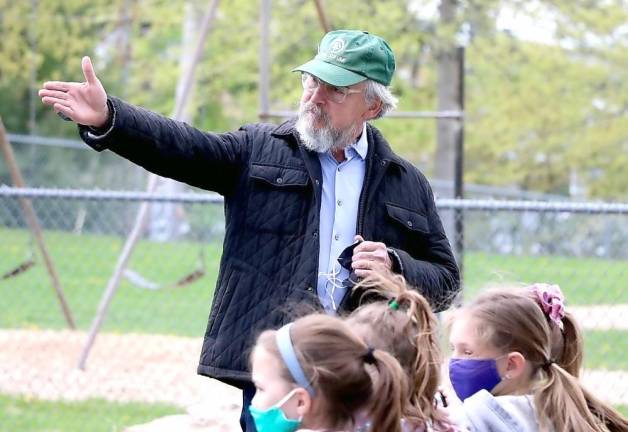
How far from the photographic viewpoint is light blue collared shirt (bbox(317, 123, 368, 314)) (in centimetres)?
352

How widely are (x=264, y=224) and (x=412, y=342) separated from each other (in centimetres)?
79

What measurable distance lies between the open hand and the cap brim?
0.65m

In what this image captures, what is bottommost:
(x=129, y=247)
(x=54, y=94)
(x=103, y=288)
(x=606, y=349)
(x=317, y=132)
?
(x=103, y=288)

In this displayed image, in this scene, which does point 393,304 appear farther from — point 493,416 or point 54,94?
point 54,94

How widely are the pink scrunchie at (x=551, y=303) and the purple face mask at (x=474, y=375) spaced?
0.24 m

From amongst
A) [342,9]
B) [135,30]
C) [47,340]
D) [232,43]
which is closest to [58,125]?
[135,30]

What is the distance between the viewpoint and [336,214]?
358cm

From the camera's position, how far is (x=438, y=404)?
3.13 metres

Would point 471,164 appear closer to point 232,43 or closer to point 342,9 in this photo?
point 232,43

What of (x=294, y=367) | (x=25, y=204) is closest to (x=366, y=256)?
(x=294, y=367)

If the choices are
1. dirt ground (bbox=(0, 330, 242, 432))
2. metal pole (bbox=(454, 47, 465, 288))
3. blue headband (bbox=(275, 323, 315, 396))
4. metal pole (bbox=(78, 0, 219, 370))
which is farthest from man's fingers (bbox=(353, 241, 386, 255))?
metal pole (bbox=(78, 0, 219, 370))

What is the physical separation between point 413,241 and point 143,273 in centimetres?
1170

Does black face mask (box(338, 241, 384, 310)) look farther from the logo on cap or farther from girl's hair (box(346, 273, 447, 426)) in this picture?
the logo on cap

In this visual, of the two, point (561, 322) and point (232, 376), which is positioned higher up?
point (561, 322)
